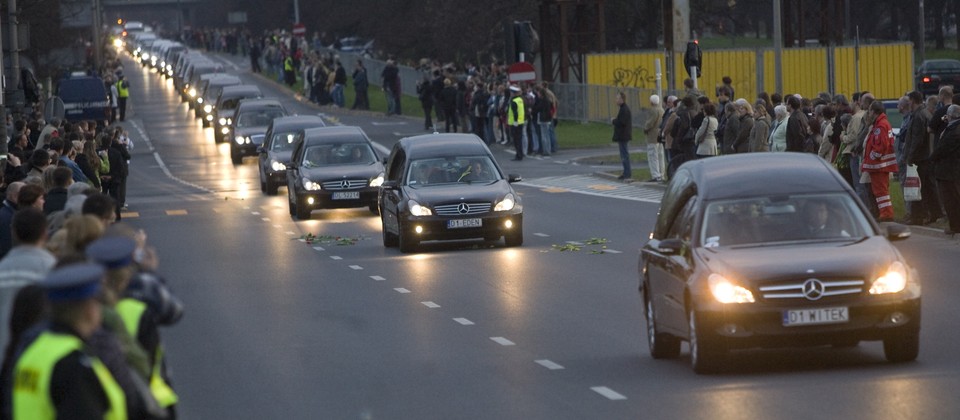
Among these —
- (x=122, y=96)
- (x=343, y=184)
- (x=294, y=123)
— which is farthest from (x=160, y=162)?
(x=343, y=184)

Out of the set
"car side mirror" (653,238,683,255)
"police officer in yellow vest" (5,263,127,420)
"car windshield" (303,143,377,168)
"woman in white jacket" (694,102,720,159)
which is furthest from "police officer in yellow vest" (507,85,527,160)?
"police officer in yellow vest" (5,263,127,420)

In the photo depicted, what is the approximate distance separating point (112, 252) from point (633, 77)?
5410cm

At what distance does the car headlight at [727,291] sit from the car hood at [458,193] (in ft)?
40.0

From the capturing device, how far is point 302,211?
106 feet

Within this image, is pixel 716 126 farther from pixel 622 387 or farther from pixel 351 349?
pixel 622 387

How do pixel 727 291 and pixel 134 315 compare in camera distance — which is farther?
pixel 727 291

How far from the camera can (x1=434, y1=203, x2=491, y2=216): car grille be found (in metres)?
25.0

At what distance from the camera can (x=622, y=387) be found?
12.8 metres

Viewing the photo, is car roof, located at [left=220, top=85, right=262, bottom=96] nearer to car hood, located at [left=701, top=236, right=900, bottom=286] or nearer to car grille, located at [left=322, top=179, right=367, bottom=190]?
car grille, located at [left=322, top=179, right=367, bottom=190]

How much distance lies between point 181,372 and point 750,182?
4.43m

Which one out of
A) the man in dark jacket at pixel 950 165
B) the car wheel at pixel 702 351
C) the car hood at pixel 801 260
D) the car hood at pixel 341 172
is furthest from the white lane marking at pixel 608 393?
the car hood at pixel 341 172

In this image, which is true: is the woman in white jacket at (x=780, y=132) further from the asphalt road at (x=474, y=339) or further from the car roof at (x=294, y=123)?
the car roof at (x=294, y=123)

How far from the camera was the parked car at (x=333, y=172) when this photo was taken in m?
32.2

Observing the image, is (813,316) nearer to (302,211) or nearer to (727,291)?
(727,291)
